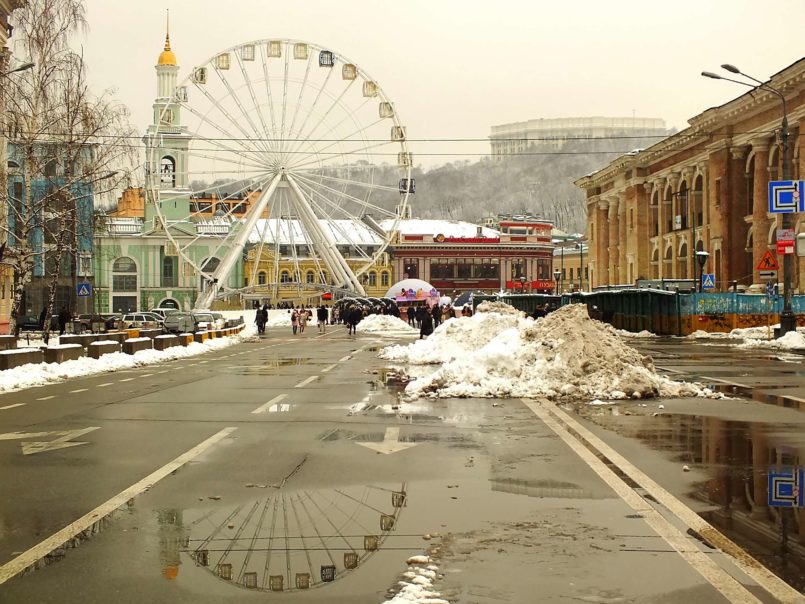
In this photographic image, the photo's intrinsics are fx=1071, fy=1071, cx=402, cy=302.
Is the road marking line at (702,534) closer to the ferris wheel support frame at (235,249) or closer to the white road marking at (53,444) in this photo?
the white road marking at (53,444)

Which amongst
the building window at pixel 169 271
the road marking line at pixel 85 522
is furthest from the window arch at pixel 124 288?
the road marking line at pixel 85 522

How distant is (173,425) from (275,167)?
64.6 metres

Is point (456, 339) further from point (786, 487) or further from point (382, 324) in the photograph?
point (382, 324)

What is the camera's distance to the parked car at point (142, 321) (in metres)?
65.5

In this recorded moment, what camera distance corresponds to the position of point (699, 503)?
8906 mm

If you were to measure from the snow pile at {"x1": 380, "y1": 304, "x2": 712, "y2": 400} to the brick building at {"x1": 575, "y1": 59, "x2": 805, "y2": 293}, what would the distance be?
1539 inches

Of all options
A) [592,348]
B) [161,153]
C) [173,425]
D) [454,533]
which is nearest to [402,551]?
[454,533]

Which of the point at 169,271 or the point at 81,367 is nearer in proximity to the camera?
the point at 81,367

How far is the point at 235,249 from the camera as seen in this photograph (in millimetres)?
86500

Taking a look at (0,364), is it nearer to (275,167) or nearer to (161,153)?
(275,167)

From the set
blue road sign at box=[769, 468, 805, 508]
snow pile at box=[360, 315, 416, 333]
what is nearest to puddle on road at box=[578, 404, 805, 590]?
blue road sign at box=[769, 468, 805, 508]

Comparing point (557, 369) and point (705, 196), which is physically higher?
point (705, 196)

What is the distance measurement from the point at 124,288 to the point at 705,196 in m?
75.4

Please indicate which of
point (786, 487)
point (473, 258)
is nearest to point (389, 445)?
point (786, 487)
